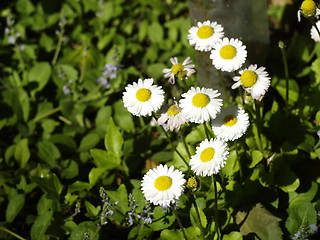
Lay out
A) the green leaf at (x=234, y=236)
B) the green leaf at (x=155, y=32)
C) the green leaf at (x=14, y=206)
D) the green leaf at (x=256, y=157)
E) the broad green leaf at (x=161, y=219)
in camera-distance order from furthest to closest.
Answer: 1. the green leaf at (x=155, y=32)
2. the green leaf at (x=14, y=206)
3. the green leaf at (x=256, y=157)
4. the broad green leaf at (x=161, y=219)
5. the green leaf at (x=234, y=236)

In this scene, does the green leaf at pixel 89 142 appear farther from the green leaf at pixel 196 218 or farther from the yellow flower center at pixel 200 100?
the yellow flower center at pixel 200 100

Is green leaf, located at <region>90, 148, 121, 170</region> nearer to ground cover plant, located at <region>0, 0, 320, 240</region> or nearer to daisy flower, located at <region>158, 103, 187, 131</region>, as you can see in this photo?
ground cover plant, located at <region>0, 0, 320, 240</region>

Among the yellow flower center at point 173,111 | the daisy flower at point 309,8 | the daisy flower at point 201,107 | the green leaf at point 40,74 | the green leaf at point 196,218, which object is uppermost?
the green leaf at point 40,74

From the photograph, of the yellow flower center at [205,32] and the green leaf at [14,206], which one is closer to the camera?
the yellow flower center at [205,32]

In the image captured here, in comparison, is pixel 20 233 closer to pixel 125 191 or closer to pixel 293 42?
pixel 125 191

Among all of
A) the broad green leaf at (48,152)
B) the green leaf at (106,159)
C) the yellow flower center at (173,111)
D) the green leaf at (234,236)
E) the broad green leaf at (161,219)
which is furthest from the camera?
the broad green leaf at (48,152)

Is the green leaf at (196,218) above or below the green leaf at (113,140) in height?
below

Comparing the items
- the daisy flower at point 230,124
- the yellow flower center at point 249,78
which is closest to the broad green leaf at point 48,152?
the daisy flower at point 230,124
